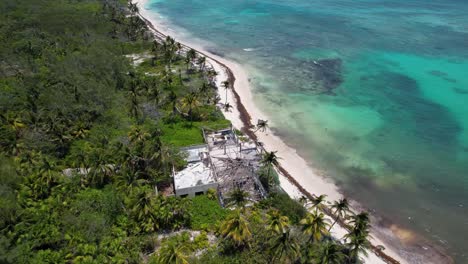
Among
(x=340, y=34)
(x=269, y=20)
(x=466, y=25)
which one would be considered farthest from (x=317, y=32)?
(x=466, y=25)

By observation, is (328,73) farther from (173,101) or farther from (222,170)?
(222,170)

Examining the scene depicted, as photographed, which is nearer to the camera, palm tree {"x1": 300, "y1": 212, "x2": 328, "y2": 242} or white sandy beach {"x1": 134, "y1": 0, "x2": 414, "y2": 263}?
palm tree {"x1": 300, "y1": 212, "x2": 328, "y2": 242}

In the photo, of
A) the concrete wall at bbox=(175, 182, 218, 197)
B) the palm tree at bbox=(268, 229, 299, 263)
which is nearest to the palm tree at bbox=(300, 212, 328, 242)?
the palm tree at bbox=(268, 229, 299, 263)

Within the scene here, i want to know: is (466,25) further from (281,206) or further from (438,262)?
(281,206)

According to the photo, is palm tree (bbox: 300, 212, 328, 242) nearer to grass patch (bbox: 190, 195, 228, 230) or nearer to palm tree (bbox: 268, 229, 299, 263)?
palm tree (bbox: 268, 229, 299, 263)

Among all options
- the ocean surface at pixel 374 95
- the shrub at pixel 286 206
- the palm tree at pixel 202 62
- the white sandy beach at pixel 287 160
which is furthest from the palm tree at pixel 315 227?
the palm tree at pixel 202 62

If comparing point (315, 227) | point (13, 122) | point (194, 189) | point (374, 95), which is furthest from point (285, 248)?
point (374, 95)
